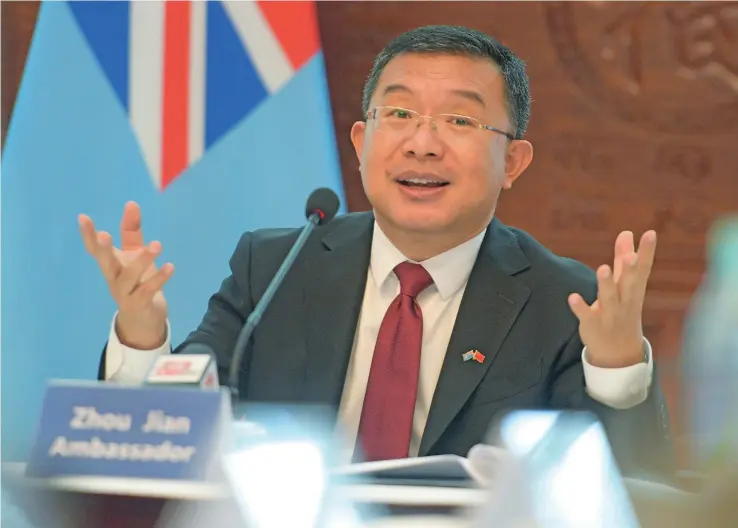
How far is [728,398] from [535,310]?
1.00m

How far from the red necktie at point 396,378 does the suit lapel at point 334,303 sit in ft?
0.25

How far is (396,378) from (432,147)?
46 cm

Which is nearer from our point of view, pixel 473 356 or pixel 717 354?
pixel 717 354

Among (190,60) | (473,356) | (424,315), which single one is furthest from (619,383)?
(190,60)

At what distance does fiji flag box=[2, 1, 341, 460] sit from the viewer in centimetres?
267

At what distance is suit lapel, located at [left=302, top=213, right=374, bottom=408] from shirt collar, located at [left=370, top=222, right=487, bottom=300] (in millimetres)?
35

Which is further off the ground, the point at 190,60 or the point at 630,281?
the point at 190,60

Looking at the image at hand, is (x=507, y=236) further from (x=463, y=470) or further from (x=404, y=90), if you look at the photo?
(x=463, y=470)

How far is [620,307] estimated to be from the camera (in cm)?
137

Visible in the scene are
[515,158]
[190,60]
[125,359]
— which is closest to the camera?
[125,359]

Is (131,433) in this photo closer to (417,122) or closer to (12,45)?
(417,122)

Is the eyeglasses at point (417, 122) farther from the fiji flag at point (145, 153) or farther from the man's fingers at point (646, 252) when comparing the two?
the fiji flag at point (145, 153)

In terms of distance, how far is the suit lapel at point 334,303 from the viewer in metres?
1.72

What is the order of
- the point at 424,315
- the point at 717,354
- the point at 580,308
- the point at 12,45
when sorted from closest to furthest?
the point at 717,354 → the point at 580,308 → the point at 424,315 → the point at 12,45
